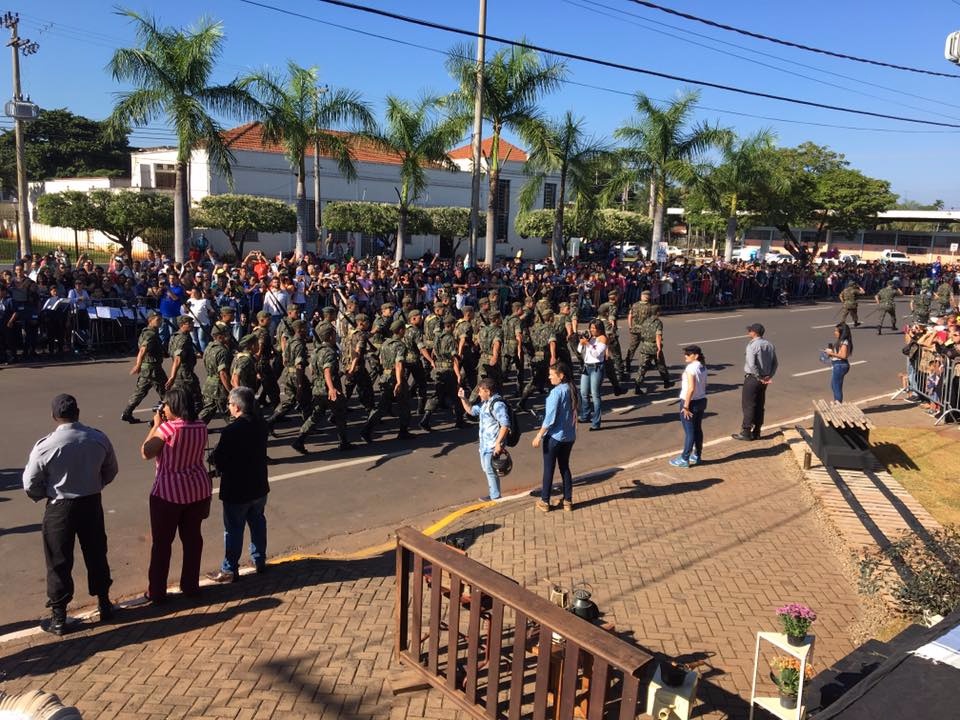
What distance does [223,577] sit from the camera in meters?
6.23

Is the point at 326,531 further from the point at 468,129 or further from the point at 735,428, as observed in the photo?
the point at 468,129

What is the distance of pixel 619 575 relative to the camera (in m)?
6.58

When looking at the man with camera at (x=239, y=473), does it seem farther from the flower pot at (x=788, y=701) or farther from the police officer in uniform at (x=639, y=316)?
the police officer in uniform at (x=639, y=316)

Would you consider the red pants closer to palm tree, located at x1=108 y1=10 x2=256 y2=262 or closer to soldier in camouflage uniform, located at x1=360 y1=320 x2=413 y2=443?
soldier in camouflage uniform, located at x1=360 y1=320 x2=413 y2=443

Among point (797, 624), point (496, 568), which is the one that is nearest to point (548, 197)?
point (496, 568)

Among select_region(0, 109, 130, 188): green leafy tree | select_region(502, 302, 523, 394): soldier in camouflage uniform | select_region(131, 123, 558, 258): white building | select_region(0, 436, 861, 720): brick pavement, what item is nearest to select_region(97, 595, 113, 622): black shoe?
select_region(0, 436, 861, 720): brick pavement

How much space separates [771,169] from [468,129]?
19869 millimetres

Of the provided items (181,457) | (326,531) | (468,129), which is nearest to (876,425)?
(326,531)

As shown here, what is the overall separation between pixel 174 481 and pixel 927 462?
9.38 metres

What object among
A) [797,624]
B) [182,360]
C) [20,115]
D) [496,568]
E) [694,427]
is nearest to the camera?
[797,624]

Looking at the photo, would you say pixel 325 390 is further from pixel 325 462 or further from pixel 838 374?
pixel 838 374

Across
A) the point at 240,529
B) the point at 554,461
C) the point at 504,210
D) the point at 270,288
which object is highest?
the point at 504,210

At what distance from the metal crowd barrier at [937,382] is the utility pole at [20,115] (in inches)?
977

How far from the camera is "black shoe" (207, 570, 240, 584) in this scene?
6.22 metres
